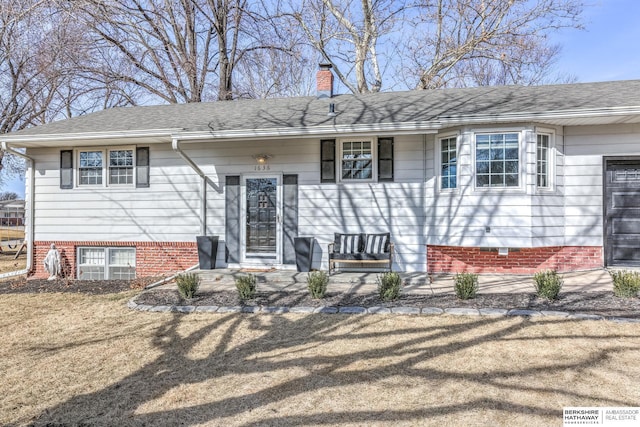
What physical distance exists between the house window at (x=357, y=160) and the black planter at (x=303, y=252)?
5.14 ft

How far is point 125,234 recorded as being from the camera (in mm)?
9242

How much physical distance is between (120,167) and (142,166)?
0.58 metres

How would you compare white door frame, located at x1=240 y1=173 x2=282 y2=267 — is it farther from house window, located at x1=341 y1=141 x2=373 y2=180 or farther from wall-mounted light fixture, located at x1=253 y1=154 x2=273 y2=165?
house window, located at x1=341 y1=141 x2=373 y2=180

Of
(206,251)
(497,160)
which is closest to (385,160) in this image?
(497,160)

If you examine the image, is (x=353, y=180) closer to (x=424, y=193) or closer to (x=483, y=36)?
(x=424, y=193)

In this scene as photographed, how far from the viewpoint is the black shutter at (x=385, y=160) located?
8.18m

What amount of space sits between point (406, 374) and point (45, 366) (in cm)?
355

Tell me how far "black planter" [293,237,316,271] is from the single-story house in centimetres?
35

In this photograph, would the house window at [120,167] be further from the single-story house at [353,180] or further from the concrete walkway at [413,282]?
the concrete walkway at [413,282]

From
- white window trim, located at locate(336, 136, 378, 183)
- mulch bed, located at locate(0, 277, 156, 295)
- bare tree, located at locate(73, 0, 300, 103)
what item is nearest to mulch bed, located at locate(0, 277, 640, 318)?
mulch bed, located at locate(0, 277, 156, 295)

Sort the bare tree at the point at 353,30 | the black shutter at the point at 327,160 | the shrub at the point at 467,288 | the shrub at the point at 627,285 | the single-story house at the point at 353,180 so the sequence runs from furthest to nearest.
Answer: the bare tree at the point at 353,30, the black shutter at the point at 327,160, the single-story house at the point at 353,180, the shrub at the point at 467,288, the shrub at the point at 627,285

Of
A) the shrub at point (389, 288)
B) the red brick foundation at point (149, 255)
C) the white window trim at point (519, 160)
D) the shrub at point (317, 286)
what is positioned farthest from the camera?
the red brick foundation at point (149, 255)

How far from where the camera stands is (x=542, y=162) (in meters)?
7.46

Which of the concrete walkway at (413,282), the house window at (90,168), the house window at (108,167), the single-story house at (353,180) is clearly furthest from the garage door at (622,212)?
the house window at (90,168)
